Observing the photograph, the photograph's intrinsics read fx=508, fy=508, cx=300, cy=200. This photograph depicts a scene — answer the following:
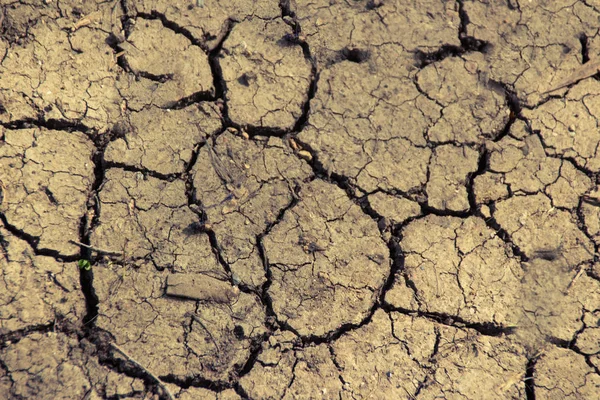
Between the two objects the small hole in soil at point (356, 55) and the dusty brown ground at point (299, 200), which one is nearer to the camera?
the dusty brown ground at point (299, 200)

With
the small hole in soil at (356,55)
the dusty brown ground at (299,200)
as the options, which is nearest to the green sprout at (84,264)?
the dusty brown ground at (299,200)

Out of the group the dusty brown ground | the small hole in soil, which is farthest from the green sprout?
the small hole in soil

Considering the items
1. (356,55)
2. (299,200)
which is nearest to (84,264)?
(299,200)

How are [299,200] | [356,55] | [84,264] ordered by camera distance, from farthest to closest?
1. [356,55]
2. [299,200]
3. [84,264]

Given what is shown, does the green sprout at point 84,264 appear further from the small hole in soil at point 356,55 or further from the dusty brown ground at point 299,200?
the small hole in soil at point 356,55

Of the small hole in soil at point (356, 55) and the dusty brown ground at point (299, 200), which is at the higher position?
the small hole in soil at point (356, 55)

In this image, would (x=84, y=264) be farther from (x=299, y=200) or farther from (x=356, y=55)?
(x=356, y=55)

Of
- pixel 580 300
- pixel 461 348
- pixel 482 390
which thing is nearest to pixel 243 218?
pixel 461 348

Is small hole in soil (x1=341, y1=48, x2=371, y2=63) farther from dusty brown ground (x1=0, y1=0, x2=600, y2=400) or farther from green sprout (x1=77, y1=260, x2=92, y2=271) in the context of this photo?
green sprout (x1=77, y1=260, x2=92, y2=271)
